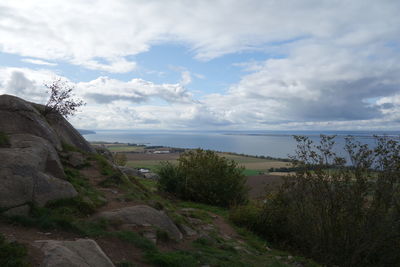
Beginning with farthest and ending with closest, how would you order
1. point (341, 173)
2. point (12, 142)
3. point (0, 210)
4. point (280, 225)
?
point (280, 225) → point (12, 142) → point (341, 173) → point (0, 210)

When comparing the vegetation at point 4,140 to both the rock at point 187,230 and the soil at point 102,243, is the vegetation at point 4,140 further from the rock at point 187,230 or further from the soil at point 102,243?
the rock at point 187,230

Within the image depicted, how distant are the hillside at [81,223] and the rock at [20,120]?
1.2 inches

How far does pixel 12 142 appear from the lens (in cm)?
910

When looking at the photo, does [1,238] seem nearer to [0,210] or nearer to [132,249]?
[0,210]

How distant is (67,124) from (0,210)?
9.83m

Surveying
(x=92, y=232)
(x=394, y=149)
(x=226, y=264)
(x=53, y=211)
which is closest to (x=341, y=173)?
(x=394, y=149)

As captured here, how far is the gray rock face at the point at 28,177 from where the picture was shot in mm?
6645

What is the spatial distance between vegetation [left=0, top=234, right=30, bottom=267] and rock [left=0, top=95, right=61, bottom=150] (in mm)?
6580

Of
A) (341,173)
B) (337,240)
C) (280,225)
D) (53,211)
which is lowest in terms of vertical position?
(280,225)

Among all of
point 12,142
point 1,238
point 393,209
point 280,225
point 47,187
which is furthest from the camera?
point 280,225

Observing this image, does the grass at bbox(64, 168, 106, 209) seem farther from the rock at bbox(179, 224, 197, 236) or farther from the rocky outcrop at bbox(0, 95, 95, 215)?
the rock at bbox(179, 224, 197, 236)

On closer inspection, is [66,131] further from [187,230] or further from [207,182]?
[187,230]

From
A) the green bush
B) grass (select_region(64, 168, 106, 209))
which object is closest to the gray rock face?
grass (select_region(64, 168, 106, 209))

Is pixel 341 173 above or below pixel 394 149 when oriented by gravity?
below
